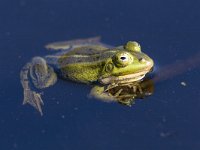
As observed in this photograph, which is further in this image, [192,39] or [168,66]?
[192,39]

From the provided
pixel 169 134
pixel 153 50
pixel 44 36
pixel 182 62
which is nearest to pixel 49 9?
pixel 44 36

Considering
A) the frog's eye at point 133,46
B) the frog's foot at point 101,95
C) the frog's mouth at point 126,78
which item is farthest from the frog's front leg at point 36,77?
the frog's eye at point 133,46

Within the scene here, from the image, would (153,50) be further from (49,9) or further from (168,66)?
(49,9)

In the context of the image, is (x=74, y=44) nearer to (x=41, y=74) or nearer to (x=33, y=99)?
(x=41, y=74)

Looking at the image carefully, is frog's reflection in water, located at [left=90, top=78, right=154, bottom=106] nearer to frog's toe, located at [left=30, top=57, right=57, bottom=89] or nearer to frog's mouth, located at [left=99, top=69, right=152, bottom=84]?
frog's mouth, located at [left=99, top=69, right=152, bottom=84]

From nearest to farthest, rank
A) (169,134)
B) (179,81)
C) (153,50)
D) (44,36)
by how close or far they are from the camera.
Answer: (169,134)
(179,81)
(153,50)
(44,36)

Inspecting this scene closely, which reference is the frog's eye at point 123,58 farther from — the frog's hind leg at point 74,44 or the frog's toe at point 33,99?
the frog's toe at point 33,99
